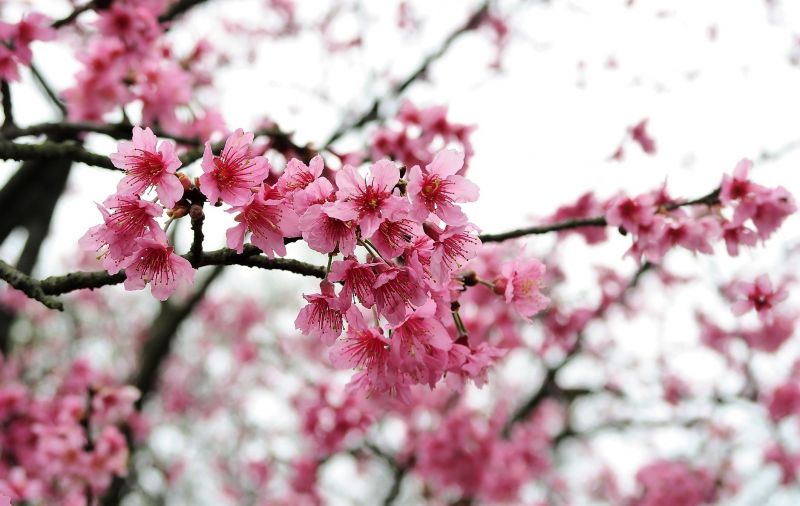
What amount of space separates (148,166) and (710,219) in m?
1.87

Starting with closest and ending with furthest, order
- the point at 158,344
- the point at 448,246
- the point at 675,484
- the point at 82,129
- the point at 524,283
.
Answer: the point at 448,246
the point at 524,283
the point at 82,129
the point at 158,344
the point at 675,484

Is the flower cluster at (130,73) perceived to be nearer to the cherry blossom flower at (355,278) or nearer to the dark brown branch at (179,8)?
the dark brown branch at (179,8)

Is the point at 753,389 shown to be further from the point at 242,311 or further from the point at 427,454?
the point at 242,311

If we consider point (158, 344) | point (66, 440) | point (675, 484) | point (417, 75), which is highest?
point (417, 75)

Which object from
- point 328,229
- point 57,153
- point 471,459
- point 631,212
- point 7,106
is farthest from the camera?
point 471,459

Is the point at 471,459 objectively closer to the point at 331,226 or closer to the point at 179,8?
the point at 179,8

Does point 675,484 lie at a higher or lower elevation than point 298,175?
lower

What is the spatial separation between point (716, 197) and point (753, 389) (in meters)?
5.73

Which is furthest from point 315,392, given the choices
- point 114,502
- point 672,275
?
point 672,275

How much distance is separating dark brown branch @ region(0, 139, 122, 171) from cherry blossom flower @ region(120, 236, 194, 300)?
2.05 feet

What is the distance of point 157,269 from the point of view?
1605 millimetres

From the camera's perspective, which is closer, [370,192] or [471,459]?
[370,192]

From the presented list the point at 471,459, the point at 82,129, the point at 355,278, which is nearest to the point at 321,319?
the point at 355,278

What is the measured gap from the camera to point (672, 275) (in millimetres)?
7699
